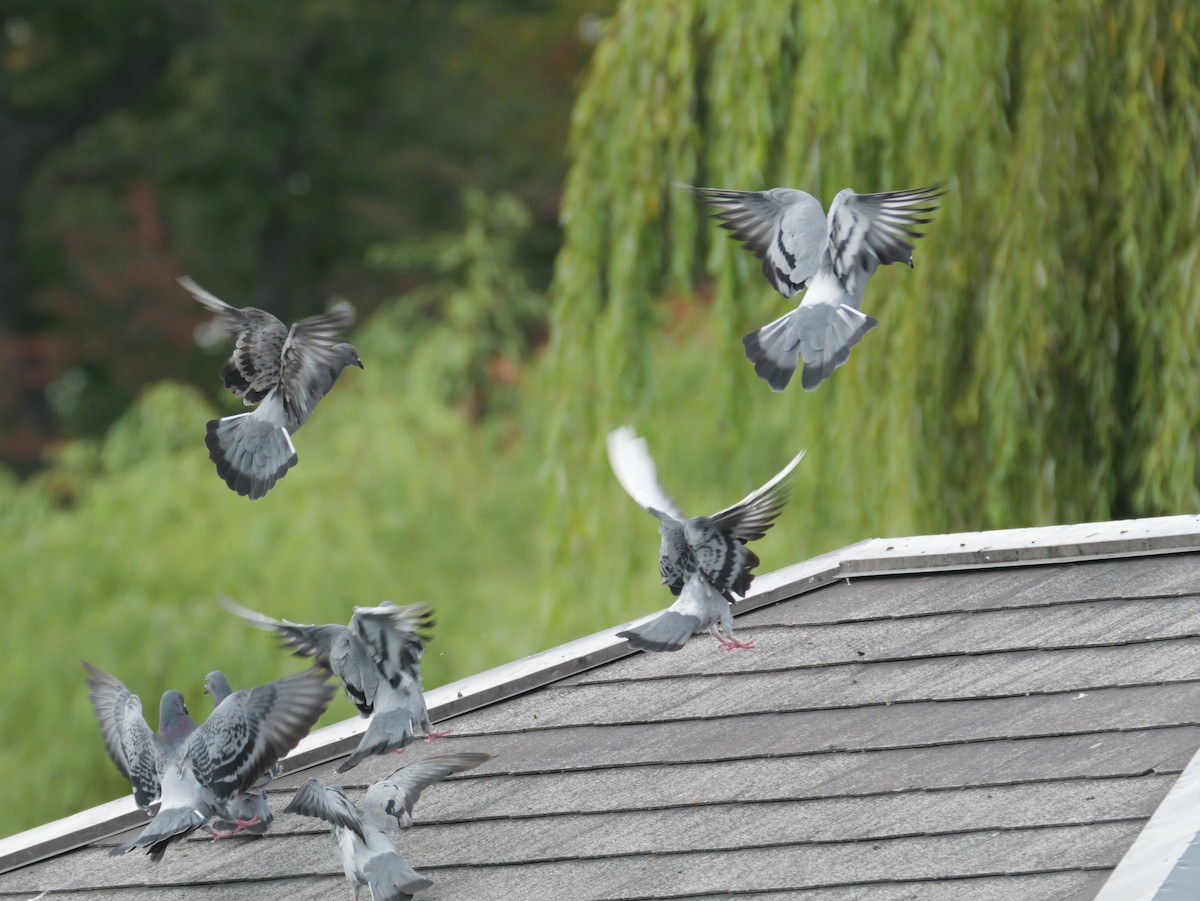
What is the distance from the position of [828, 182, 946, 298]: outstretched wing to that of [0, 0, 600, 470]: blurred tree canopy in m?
16.0

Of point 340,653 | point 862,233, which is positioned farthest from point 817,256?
point 340,653

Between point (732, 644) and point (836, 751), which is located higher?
point (732, 644)

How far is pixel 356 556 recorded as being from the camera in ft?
34.3

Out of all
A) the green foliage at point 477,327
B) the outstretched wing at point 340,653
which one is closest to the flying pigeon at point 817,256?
the outstretched wing at point 340,653

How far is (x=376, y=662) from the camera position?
3.15 meters

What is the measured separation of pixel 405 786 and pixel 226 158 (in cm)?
1832

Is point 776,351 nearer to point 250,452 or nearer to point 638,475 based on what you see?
point 638,475

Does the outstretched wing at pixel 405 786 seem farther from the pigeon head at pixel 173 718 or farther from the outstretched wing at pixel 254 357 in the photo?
the outstretched wing at pixel 254 357

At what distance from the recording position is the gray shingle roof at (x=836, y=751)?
2682 mm

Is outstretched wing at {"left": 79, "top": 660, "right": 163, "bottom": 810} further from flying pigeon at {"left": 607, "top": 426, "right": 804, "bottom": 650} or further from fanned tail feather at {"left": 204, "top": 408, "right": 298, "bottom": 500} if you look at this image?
flying pigeon at {"left": 607, "top": 426, "right": 804, "bottom": 650}

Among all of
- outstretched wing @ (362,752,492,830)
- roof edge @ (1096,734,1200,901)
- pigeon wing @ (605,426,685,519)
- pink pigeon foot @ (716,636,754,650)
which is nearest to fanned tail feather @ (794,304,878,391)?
pigeon wing @ (605,426,685,519)

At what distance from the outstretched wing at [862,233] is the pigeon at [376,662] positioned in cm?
120

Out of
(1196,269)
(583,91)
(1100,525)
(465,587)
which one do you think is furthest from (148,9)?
(1100,525)

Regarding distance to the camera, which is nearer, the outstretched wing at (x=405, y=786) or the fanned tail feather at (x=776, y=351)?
the outstretched wing at (x=405, y=786)
